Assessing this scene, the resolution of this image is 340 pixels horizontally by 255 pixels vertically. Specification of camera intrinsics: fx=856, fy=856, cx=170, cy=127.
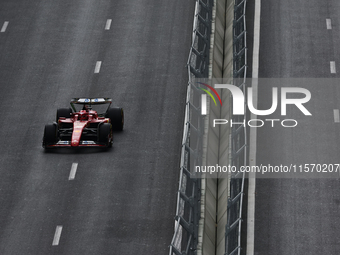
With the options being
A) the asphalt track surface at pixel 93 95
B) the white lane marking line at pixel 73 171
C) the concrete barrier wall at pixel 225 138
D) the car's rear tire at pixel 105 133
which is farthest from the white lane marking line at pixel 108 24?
the white lane marking line at pixel 73 171

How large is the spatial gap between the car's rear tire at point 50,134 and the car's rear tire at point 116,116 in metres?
2.27

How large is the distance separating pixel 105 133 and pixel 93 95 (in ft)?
14.5

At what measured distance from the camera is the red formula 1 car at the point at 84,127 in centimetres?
2922

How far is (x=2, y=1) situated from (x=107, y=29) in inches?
253

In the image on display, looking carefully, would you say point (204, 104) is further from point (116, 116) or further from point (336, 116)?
point (336, 116)

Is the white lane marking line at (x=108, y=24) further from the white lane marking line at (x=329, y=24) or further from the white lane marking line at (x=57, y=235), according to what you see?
the white lane marking line at (x=57, y=235)

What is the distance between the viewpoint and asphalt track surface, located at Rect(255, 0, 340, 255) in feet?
84.1

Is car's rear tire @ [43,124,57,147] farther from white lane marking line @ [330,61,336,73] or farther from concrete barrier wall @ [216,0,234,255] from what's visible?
white lane marking line @ [330,61,336,73]

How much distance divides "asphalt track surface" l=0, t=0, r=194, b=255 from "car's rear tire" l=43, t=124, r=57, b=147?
0.58 metres

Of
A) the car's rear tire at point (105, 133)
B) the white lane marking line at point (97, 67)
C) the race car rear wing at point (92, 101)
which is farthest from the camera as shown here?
the white lane marking line at point (97, 67)

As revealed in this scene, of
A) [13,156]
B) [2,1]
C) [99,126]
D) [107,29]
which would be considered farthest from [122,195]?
[2,1]

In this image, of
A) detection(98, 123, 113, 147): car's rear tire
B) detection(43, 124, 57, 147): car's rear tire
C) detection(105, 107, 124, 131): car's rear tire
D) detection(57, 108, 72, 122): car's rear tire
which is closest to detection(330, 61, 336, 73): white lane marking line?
detection(105, 107, 124, 131): car's rear tire

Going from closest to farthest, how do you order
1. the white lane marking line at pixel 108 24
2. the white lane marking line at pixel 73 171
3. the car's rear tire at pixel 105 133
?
the white lane marking line at pixel 73 171, the car's rear tire at pixel 105 133, the white lane marking line at pixel 108 24

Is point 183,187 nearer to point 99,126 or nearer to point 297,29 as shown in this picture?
point 99,126
